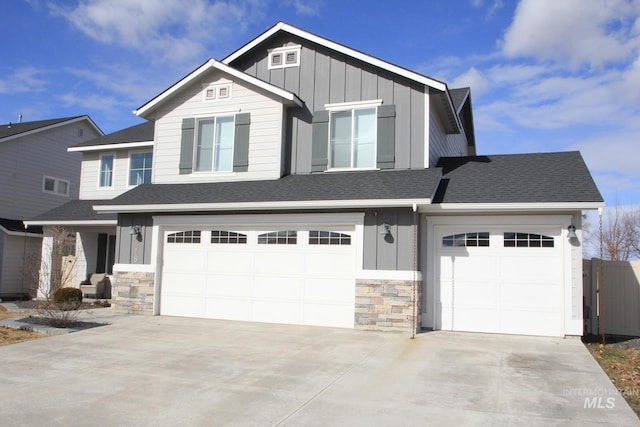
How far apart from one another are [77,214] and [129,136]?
3.27 m

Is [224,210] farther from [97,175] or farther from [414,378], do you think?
[97,175]

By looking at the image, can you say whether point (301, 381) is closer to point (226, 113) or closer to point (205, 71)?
point (226, 113)

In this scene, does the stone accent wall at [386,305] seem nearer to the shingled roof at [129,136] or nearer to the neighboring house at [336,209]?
the neighboring house at [336,209]

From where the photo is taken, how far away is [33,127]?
20609 mm

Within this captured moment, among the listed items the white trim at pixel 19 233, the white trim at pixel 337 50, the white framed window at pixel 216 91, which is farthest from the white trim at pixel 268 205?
the white trim at pixel 19 233

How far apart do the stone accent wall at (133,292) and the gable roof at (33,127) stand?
9.90m

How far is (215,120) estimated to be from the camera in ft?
43.2

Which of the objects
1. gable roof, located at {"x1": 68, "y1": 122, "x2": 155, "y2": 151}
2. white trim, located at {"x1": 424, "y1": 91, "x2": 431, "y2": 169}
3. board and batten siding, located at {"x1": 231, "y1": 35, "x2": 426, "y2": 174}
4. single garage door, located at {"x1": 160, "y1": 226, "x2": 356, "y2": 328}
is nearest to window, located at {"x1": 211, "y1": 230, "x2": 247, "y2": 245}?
single garage door, located at {"x1": 160, "y1": 226, "x2": 356, "y2": 328}

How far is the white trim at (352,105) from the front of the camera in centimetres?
1194

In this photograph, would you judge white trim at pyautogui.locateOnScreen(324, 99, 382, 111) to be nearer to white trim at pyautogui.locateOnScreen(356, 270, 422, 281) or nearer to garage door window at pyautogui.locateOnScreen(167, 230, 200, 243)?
white trim at pyautogui.locateOnScreen(356, 270, 422, 281)

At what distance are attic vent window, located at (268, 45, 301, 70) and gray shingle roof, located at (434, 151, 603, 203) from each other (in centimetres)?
465

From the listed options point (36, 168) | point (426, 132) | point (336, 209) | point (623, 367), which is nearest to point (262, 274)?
point (336, 209)

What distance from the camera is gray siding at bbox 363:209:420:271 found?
33.9 feet

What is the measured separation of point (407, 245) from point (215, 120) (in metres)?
6.21
